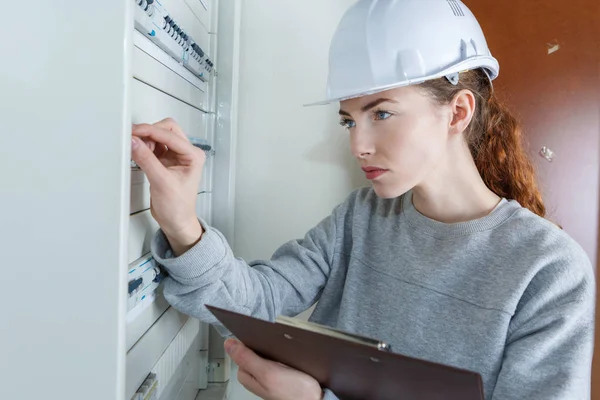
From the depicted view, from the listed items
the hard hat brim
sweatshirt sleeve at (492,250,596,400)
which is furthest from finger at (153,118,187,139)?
sweatshirt sleeve at (492,250,596,400)

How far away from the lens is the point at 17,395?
0.64m

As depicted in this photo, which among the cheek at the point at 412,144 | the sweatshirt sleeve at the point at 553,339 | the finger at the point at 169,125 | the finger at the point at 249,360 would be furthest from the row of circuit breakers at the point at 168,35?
the sweatshirt sleeve at the point at 553,339

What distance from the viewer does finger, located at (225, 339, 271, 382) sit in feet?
2.87

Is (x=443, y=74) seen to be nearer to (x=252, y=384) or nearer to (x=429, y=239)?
(x=429, y=239)

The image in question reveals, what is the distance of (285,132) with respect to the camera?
145cm

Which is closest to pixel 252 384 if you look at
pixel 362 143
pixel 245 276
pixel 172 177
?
pixel 245 276

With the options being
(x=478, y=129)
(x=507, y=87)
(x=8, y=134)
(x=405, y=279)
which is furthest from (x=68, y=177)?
(x=507, y=87)

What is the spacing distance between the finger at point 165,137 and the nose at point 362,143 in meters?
0.31

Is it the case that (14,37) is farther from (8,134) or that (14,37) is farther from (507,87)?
(507,87)

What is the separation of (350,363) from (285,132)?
2.78 ft

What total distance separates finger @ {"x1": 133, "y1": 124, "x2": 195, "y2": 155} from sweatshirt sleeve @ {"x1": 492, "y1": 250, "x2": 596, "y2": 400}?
2.17ft

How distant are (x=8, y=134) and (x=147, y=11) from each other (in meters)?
0.31

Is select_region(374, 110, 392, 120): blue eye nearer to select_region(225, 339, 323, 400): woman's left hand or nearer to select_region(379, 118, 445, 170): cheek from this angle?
select_region(379, 118, 445, 170): cheek

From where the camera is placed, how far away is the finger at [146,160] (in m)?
0.76
